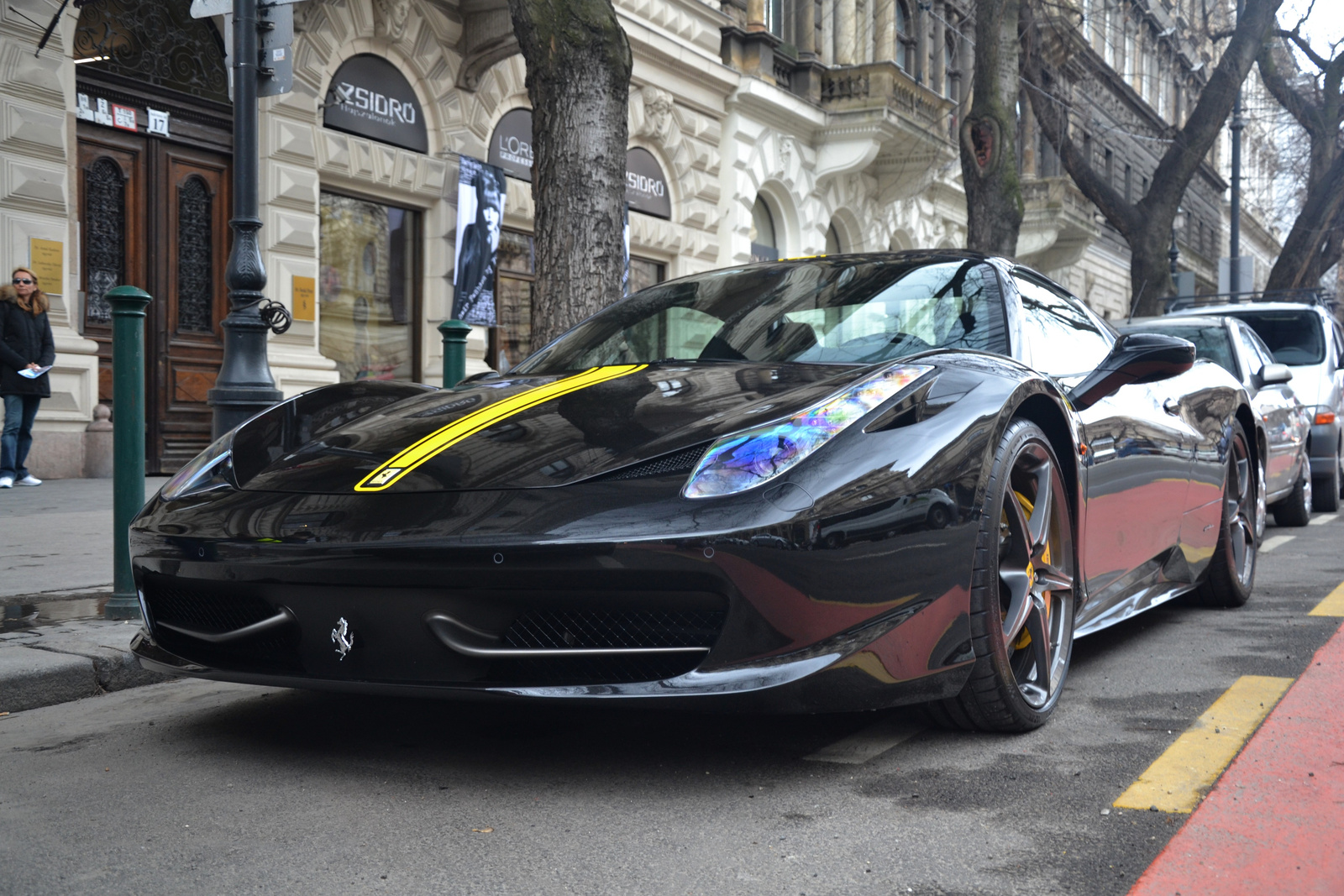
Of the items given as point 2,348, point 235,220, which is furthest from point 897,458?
point 2,348

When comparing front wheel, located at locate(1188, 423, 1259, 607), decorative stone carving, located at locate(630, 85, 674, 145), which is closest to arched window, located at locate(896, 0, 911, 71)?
decorative stone carving, located at locate(630, 85, 674, 145)

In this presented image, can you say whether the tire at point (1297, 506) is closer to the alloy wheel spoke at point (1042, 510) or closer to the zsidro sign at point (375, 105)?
the alloy wheel spoke at point (1042, 510)

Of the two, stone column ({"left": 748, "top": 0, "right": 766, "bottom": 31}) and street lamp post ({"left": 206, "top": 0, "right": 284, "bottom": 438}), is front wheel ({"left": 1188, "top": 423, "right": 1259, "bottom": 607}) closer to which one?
street lamp post ({"left": 206, "top": 0, "right": 284, "bottom": 438})

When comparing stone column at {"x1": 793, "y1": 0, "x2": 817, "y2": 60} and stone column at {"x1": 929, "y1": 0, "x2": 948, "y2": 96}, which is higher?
stone column at {"x1": 929, "y1": 0, "x2": 948, "y2": 96}

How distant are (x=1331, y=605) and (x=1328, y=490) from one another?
18.7 ft

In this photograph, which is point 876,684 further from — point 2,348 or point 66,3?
point 66,3

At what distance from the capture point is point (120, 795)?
2770 millimetres

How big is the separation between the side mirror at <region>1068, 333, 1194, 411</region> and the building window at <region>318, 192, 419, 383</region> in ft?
Answer: 32.1

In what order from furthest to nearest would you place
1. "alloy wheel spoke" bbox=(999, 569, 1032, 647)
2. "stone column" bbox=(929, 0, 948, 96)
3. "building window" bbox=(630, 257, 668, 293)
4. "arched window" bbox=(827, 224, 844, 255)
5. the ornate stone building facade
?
"stone column" bbox=(929, 0, 948, 96)
"arched window" bbox=(827, 224, 844, 255)
"building window" bbox=(630, 257, 668, 293)
the ornate stone building facade
"alloy wheel spoke" bbox=(999, 569, 1032, 647)

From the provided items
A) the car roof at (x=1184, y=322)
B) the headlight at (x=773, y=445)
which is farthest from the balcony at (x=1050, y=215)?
the headlight at (x=773, y=445)

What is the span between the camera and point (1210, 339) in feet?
28.2

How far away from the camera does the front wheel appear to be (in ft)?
16.8

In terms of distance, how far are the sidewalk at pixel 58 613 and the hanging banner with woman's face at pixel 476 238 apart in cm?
618

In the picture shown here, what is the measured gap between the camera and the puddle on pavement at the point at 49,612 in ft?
14.6
